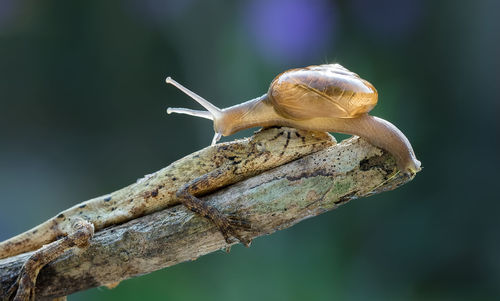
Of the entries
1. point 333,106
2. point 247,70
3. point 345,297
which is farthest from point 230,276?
point 333,106

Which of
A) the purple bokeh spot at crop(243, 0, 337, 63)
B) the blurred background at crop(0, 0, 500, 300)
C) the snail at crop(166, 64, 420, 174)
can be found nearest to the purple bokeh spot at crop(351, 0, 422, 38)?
the blurred background at crop(0, 0, 500, 300)

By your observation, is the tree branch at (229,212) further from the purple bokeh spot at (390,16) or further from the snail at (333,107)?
the purple bokeh spot at (390,16)

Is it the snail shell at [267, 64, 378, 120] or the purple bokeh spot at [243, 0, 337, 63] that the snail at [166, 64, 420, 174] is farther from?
the purple bokeh spot at [243, 0, 337, 63]

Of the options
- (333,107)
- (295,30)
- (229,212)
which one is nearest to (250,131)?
(295,30)

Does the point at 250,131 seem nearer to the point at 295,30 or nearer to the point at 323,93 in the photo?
the point at 295,30

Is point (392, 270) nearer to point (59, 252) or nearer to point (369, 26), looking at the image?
point (369, 26)
